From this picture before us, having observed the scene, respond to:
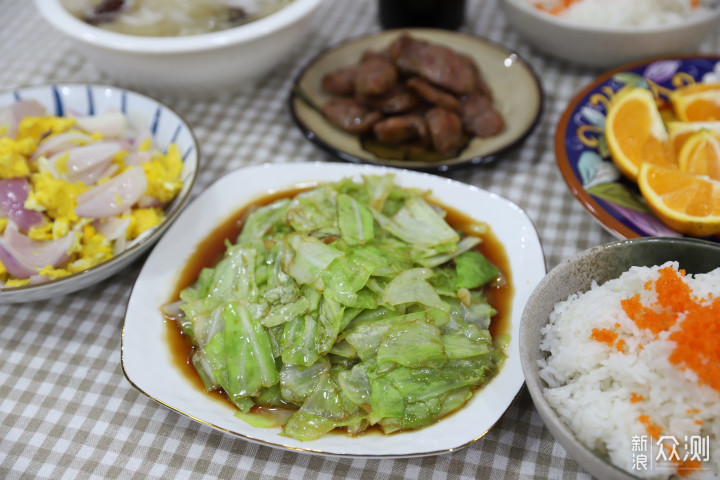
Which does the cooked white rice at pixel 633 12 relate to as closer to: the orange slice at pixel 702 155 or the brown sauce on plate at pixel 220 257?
the orange slice at pixel 702 155

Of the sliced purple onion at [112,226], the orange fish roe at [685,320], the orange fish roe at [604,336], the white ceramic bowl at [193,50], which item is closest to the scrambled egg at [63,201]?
the sliced purple onion at [112,226]

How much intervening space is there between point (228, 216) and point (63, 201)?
0.51m

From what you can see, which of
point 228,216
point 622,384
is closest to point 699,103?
point 622,384

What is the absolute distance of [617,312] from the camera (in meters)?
1.39

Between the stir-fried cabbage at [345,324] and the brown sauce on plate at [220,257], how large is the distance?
0.09ft

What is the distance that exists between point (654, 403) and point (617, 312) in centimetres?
23

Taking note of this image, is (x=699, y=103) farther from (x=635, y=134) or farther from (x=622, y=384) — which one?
(x=622, y=384)

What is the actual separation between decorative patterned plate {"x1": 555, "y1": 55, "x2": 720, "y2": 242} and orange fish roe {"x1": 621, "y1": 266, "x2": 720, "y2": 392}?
413mm

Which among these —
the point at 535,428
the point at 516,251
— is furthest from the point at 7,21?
the point at 535,428

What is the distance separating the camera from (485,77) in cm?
260

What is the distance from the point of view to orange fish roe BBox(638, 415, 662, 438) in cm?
121

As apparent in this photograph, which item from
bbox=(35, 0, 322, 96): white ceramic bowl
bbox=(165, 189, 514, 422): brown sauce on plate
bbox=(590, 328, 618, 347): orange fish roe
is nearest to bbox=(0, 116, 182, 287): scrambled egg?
bbox=(165, 189, 514, 422): brown sauce on plate

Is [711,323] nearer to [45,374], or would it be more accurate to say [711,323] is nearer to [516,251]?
[516,251]

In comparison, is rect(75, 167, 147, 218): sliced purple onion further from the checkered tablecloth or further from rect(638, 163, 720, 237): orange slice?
rect(638, 163, 720, 237): orange slice
